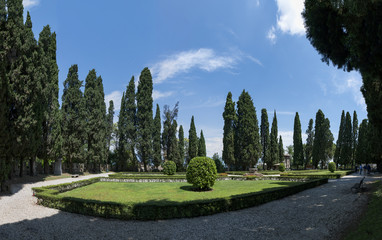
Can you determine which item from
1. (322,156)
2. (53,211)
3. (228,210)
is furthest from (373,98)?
(322,156)

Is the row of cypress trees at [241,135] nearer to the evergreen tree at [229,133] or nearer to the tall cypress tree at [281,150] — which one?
the evergreen tree at [229,133]

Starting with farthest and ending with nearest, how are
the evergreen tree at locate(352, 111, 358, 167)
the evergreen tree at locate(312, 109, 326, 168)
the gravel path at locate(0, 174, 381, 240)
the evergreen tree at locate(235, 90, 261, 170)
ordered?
1. the evergreen tree at locate(352, 111, 358, 167)
2. the evergreen tree at locate(312, 109, 326, 168)
3. the evergreen tree at locate(235, 90, 261, 170)
4. the gravel path at locate(0, 174, 381, 240)

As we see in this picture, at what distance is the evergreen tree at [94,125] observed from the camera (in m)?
35.4

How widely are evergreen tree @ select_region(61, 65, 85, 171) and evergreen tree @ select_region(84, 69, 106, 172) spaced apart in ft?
5.83

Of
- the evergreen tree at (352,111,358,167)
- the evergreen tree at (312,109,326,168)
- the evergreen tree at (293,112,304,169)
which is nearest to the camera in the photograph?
the evergreen tree at (312,109,326,168)

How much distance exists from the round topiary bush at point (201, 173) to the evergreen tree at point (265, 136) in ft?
117

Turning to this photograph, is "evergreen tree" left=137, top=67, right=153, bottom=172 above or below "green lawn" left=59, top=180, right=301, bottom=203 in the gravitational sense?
above

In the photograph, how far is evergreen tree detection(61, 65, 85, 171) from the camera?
32.3m

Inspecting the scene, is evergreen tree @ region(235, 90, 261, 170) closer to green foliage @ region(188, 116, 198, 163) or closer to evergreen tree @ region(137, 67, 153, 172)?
green foliage @ region(188, 116, 198, 163)

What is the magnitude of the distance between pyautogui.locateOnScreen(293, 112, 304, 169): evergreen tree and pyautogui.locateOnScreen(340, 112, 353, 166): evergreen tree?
787cm

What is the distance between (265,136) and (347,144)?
16461mm

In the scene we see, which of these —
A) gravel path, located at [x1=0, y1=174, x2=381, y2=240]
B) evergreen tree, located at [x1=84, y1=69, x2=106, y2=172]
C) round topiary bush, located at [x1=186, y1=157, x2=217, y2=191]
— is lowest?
gravel path, located at [x1=0, y1=174, x2=381, y2=240]

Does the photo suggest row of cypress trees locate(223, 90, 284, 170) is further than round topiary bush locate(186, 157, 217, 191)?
Yes

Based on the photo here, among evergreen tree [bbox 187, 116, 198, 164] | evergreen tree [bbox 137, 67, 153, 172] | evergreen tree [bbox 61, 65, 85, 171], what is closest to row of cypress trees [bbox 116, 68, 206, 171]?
evergreen tree [bbox 137, 67, 153, 172]
